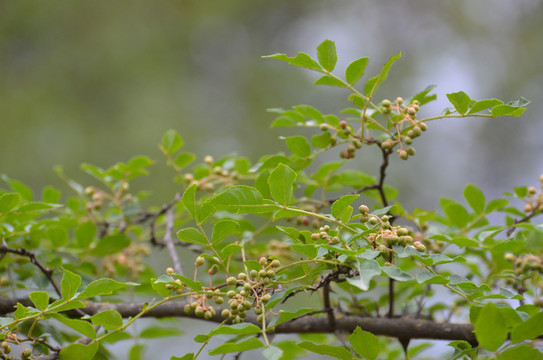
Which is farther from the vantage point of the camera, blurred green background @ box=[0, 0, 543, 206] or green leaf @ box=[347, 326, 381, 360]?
blurred green background @ box=[0, 0, 543, 206]

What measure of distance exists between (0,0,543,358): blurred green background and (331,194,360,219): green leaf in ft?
9.08

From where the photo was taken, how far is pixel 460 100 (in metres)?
0.85

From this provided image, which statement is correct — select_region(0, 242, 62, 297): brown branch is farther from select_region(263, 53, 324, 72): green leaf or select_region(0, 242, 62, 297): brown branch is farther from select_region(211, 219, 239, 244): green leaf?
select_region(263, 53, 324, 72): green leaf

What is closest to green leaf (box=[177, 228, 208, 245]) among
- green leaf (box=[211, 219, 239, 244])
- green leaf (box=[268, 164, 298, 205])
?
green leaf (box=[211, 219, 239, 244])

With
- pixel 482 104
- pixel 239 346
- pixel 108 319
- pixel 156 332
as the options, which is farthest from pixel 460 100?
pixel 156 332

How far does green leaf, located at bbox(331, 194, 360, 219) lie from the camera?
2.42 feet

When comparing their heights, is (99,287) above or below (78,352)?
above

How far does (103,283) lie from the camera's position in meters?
0.74

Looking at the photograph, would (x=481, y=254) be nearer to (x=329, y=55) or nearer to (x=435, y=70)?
(x=329, y=55)

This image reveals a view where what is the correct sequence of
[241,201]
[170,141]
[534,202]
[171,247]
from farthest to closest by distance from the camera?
[170,141] → [171,247] → [534,202] → [241,201]

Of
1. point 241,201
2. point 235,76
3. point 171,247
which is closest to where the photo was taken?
point 241,201

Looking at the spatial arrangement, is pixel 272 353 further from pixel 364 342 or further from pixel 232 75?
pixel 232 75

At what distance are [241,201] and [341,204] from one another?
0.45ft

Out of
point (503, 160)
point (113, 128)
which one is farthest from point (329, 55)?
point (503, 160)
